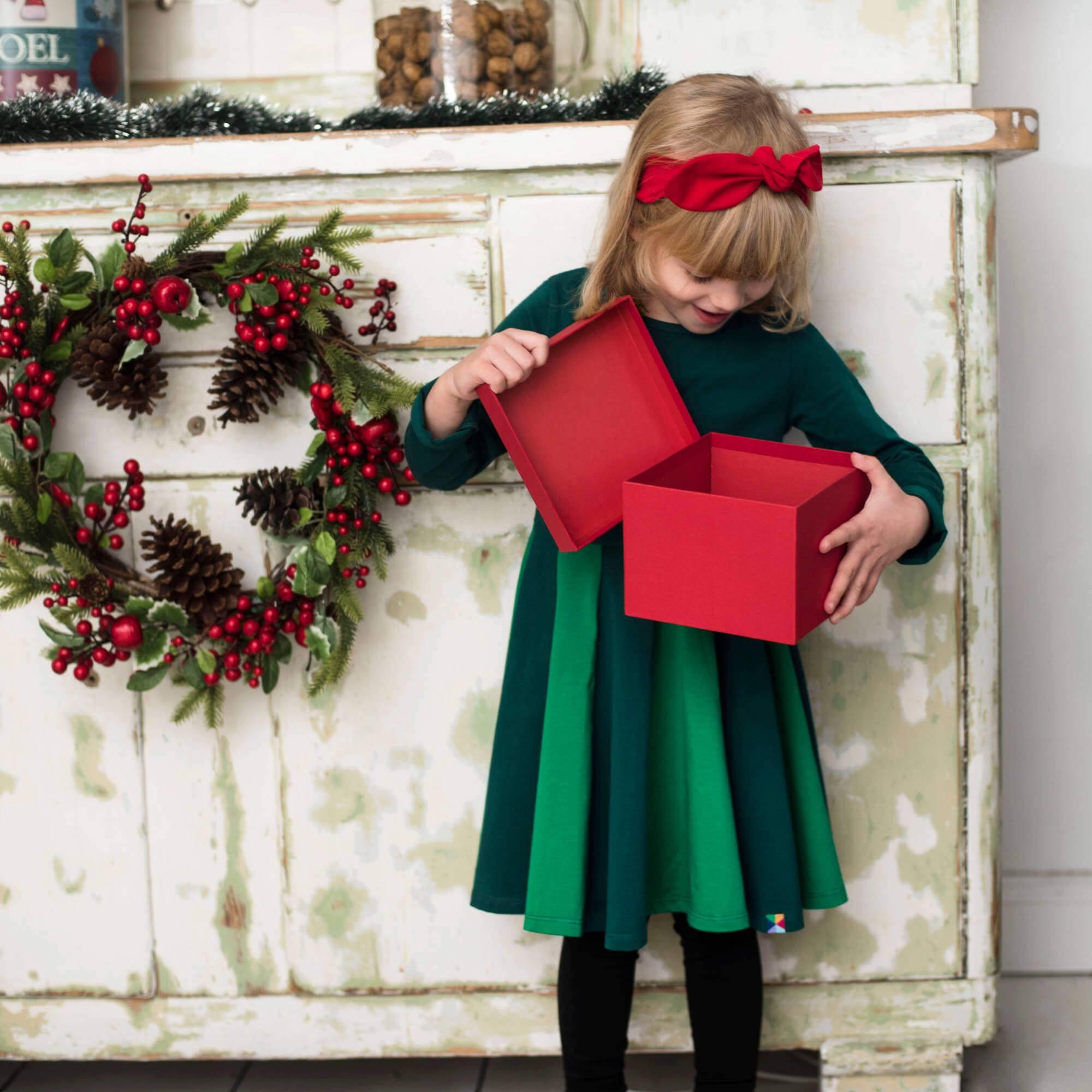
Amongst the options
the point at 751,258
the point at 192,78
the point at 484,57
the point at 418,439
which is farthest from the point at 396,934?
the point at 192,78

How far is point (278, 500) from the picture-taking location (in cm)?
115

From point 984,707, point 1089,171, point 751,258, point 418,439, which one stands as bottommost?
point 984,707

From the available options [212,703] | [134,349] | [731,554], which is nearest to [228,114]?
[134,349]

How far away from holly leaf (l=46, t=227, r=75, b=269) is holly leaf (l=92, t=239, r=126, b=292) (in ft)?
0.09

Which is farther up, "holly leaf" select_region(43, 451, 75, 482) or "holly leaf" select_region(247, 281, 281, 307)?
"holly leaf" select_region(247, 281, 281, 307)

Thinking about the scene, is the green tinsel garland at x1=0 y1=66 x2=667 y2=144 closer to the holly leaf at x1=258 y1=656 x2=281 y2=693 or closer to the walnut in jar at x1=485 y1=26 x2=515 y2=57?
the walnut in jar at x1=485 y1=26 x2=515 y2=57

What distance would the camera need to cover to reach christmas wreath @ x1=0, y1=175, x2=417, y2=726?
1.09 m

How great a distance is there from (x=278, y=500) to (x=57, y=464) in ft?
0.72

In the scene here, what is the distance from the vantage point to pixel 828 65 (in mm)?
1278

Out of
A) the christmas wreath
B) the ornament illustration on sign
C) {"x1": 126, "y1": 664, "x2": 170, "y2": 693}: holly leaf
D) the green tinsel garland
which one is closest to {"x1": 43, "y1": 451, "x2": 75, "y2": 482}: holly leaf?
the christmas wreath

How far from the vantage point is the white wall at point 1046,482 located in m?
1.42

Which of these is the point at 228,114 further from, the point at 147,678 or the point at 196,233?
the point at 147,678

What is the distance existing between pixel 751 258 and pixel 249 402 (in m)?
0.51

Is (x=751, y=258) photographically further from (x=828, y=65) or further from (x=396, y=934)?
(x=396, y=934)
